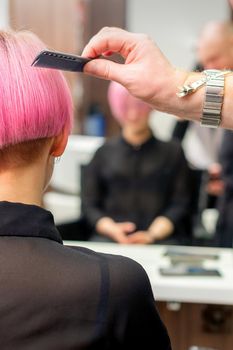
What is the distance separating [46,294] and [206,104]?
489 millimetres

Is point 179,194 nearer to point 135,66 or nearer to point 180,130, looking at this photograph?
point 180,130

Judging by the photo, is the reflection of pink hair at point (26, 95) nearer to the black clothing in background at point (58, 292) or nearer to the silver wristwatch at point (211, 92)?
the black clothing in background at point (58, 292)

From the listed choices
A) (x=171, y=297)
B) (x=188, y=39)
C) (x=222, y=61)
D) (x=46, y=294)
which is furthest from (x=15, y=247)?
(x=188, y=39)

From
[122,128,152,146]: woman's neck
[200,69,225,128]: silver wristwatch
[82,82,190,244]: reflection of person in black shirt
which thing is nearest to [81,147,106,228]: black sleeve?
[82,82,190,244]: reflection of person in black shirt

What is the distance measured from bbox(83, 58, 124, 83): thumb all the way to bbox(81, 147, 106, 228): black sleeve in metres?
1.72

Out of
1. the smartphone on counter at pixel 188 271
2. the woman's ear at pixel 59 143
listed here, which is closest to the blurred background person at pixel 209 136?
the smartphone on counter at pixel 188 271

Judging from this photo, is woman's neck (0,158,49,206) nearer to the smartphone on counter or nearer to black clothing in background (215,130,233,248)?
the smartphone on counter

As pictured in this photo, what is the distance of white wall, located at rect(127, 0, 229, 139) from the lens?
4.63 m

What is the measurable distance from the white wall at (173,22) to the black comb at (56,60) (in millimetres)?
3630

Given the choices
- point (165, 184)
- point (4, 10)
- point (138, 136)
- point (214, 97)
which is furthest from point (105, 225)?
point (4, 10)

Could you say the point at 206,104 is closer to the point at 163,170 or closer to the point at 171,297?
the point at 171,297

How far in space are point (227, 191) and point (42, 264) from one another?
1.79 m

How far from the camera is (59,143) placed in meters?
1.04

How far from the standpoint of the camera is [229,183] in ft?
8.35
